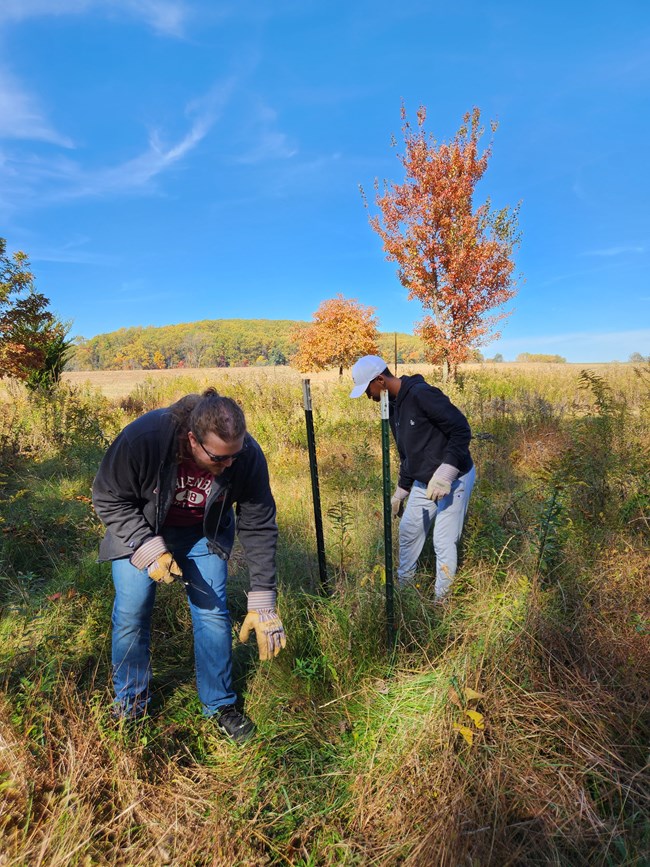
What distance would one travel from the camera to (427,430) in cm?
299

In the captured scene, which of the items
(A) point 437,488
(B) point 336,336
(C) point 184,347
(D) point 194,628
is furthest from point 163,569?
(C) point 184,347

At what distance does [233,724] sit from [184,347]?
11133 centimetres

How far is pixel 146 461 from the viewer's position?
2045mm

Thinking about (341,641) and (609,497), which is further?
(609,497)

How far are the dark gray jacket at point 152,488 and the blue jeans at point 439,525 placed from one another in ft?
3.69

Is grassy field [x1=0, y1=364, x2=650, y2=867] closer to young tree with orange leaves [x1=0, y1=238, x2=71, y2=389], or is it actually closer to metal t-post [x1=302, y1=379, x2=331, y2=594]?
metal t-post [x1=302, y1=379, x2=331, y2=594]

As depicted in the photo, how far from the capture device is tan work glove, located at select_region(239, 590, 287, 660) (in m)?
2.19

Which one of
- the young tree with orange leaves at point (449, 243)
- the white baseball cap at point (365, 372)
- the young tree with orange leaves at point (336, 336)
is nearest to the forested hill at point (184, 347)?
the young tree with orange leaves at point (336, 336)

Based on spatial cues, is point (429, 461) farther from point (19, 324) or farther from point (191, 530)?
point (19, 324)

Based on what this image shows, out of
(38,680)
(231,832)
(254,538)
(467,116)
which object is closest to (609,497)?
(254,538)

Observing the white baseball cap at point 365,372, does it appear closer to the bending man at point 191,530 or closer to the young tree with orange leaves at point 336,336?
the bending man at point 191,530

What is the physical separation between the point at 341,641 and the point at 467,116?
1522cm

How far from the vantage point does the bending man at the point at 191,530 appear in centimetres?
203

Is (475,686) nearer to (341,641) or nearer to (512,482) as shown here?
(341,641)
